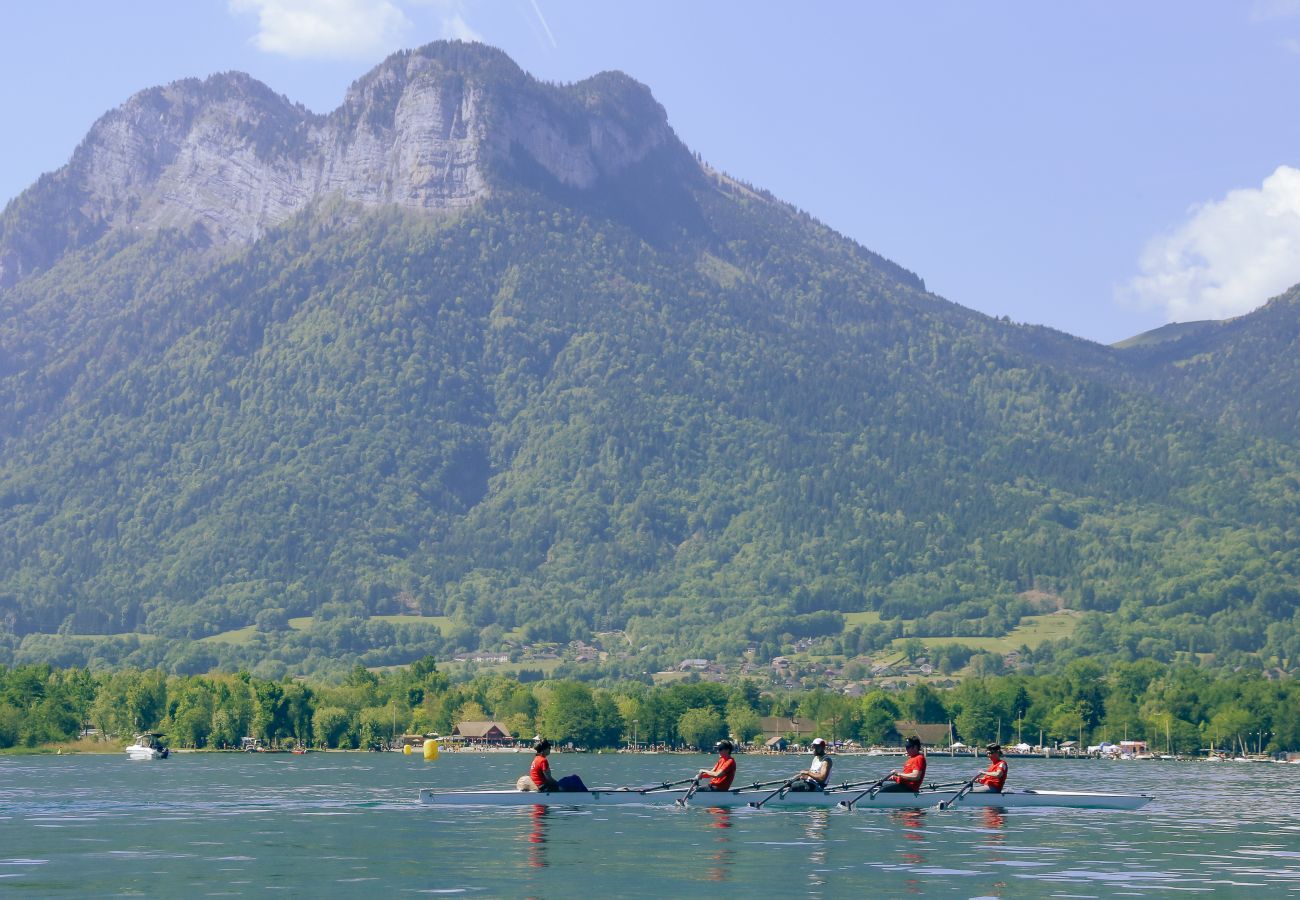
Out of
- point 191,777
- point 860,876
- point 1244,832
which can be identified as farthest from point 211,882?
point 191,777

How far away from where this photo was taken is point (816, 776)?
10194 centimetres

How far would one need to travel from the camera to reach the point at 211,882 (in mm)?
75562

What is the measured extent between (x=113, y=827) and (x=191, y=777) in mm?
72642

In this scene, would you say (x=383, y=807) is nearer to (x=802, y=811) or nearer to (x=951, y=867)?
(x=802, y=811)

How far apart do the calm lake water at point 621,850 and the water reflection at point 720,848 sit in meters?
0.11

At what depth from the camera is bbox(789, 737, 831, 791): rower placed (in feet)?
331

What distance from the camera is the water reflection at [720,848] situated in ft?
257

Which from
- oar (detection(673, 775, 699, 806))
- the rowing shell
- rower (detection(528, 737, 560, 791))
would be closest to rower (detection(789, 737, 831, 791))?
the rowing shell

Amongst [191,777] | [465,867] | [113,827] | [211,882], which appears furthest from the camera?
[191,777]

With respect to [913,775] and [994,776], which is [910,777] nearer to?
[913,775]

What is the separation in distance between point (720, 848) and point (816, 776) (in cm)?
1514

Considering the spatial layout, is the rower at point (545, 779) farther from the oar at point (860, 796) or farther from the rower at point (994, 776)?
the rower at point (994, 776)

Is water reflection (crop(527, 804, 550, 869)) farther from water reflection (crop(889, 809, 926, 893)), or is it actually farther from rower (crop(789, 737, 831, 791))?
water reflection (crop(889, 809, 926, 893))

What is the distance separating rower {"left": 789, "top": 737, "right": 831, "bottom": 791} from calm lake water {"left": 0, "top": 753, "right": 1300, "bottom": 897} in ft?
5.74
